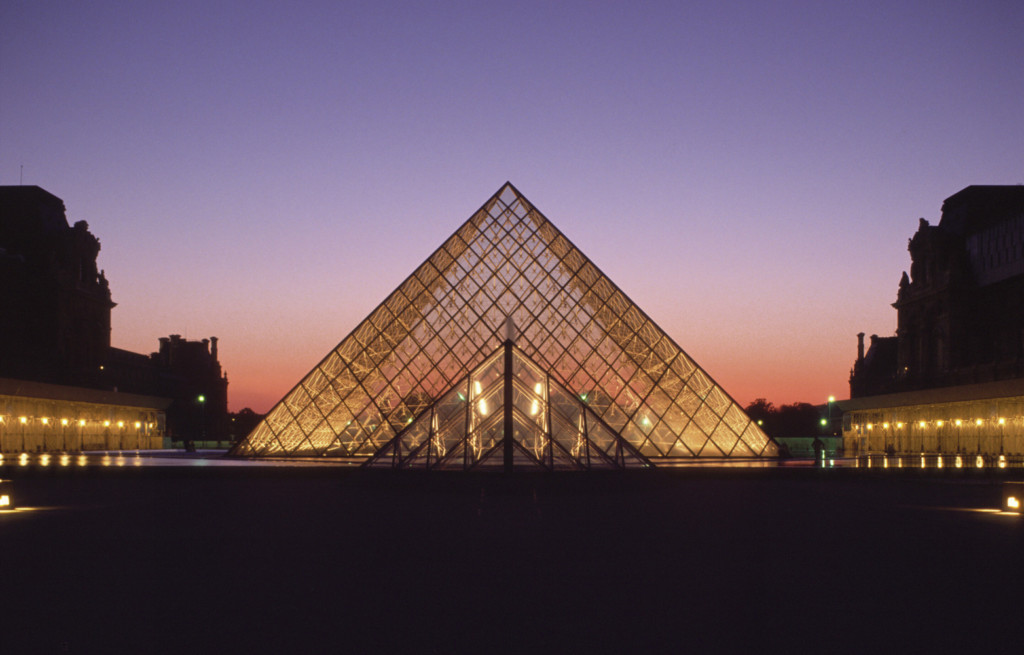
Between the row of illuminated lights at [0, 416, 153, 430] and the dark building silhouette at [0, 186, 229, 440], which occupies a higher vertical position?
the dark building silhouette at [0, 186, 229, 440]

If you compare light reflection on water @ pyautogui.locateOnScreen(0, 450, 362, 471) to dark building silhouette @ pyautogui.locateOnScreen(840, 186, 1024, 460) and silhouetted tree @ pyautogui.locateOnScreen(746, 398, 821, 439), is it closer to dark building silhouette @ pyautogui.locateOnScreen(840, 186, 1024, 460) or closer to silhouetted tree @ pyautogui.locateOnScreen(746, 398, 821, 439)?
dark building silhouette @ pyautogui.locateOnScreen(840, 186, 1024, 460)

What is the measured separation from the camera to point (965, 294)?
46188 mm

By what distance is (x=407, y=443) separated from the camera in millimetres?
19141

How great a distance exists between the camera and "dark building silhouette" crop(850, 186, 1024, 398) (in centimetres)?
4238

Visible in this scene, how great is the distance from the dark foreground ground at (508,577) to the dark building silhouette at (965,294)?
108ft

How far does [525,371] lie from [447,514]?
8.57 meters

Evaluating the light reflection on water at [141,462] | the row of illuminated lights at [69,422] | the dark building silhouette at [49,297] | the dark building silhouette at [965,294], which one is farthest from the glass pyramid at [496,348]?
the dark building silhouette at [49,297]

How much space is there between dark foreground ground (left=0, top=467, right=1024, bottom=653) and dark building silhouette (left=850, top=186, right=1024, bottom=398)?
3284 cm

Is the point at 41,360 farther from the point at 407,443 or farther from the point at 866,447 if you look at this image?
the point at 866,447

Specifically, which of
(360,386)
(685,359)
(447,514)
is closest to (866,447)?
(685,359)

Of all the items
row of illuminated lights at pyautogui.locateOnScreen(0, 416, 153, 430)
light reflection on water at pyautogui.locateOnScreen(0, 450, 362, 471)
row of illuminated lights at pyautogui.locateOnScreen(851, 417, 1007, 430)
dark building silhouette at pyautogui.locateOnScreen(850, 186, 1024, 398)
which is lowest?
light reflection on water at pyautogui.locateOnScreen(0, 450, 362, 471)

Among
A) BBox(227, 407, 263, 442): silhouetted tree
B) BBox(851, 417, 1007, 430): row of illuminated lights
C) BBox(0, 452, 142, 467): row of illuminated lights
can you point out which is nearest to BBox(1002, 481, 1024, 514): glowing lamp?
BBox(0, 452, 142, 467): row of illuminated lights

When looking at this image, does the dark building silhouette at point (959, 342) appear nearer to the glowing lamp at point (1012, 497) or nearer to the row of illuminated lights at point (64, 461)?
the glowing lamp at point (1012, 497)

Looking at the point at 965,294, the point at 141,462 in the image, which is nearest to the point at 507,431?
the point at 141,462
